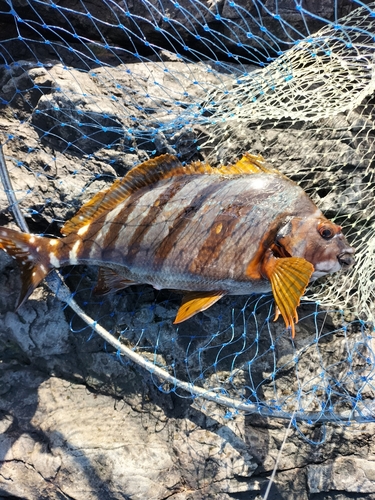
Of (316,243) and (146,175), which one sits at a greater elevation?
(146,175)

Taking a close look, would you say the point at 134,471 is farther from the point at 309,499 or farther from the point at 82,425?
the point at 309,499

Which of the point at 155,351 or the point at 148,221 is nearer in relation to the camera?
the point at 148,221

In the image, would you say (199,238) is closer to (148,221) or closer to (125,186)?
(148,221)

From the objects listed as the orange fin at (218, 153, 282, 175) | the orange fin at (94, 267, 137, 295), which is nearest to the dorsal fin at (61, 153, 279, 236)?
the orange fin at (218, 153, 282, 175)

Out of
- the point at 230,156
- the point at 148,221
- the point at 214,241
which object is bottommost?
the point at 214,241

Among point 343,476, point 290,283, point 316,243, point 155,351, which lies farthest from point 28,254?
point 343,476

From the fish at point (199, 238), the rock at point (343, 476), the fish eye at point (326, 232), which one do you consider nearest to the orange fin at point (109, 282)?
the fish at point (199, 238)

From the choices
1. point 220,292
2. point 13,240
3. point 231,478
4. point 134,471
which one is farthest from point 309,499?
point 13,240

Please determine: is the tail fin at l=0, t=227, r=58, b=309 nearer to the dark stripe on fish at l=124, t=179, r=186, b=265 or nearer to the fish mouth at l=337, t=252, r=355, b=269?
the dark stripe on fish at l=124, t=179, r=186, b=265
